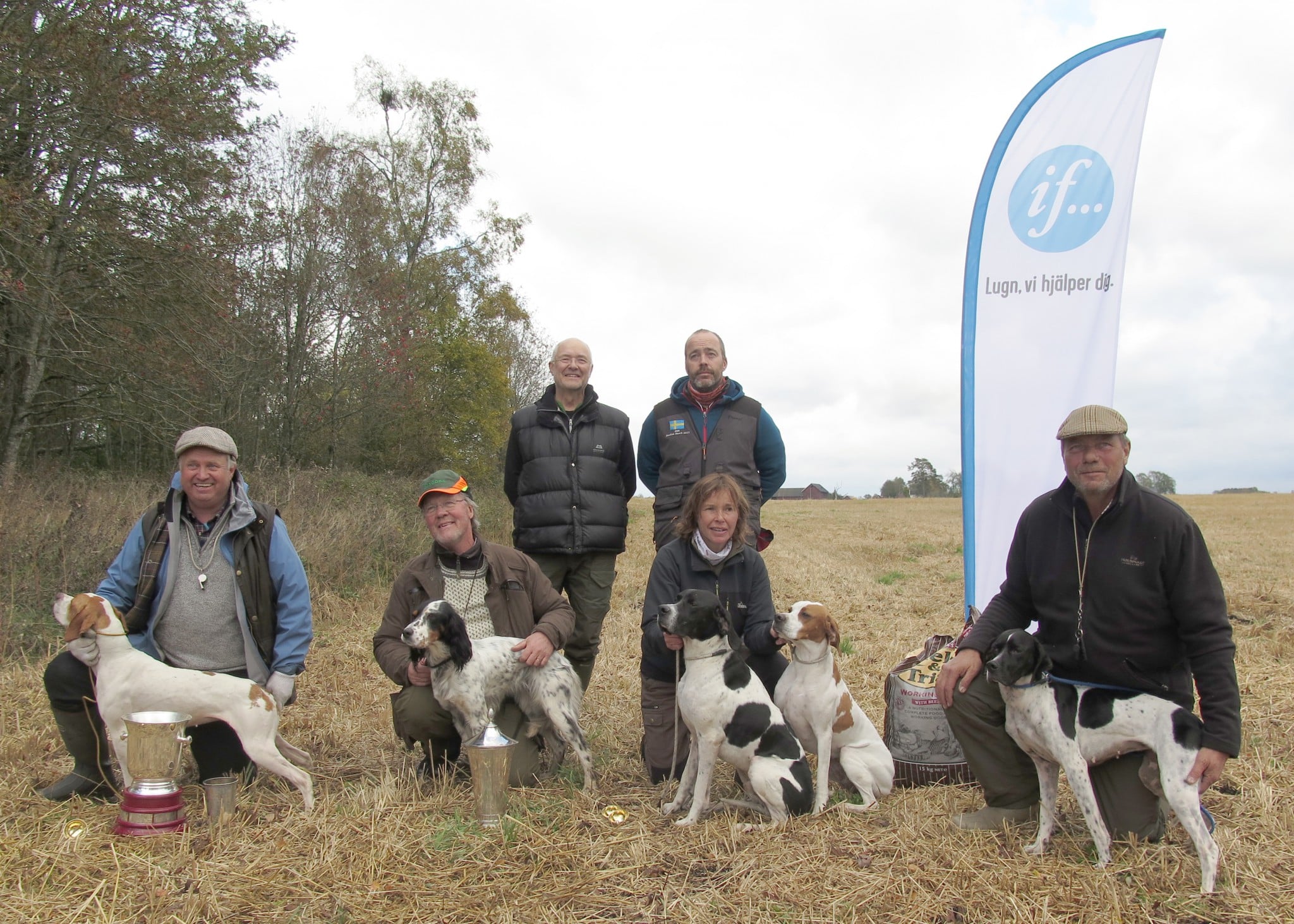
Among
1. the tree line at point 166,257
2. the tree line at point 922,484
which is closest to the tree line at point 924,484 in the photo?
the tree line at point 922,484

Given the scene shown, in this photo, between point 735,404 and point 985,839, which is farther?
point 735,404

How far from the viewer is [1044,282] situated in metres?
5.45

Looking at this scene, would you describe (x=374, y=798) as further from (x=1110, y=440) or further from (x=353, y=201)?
(x=353, y=201)

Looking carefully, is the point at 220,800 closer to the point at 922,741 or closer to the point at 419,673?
the point at 419,673

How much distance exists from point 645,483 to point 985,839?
9.32 ft

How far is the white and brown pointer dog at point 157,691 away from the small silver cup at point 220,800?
0.15 m

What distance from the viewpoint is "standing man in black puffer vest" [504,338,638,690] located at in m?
5.04

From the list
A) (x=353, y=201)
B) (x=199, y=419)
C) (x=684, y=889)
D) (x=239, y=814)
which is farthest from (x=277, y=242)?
(x=684, y=889)

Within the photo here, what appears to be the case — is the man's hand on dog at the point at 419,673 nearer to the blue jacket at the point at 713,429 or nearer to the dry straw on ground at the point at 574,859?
the dry straw on ground at the point at 574,859

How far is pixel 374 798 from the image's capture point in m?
Result: 3.66

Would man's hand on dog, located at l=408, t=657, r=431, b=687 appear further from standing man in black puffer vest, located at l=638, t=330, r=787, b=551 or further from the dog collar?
standing man in black puffer vest, located at l=638, t=330, r=787, b=551

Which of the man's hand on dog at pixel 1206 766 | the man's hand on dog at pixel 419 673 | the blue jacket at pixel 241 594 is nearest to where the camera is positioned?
the man's hand on dog at pixel 1206 766

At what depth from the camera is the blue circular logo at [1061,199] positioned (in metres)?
5.40

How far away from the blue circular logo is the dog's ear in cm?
424
